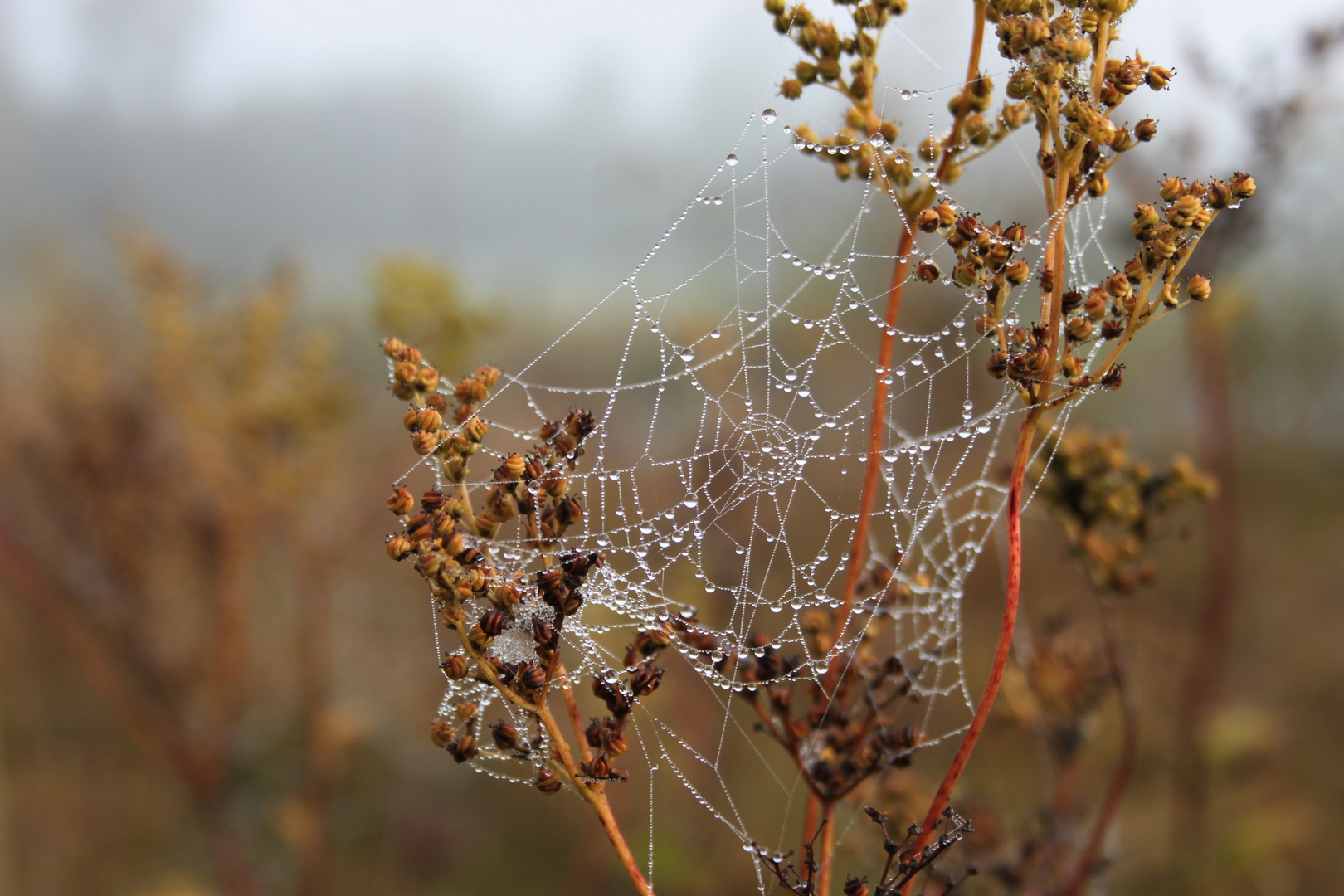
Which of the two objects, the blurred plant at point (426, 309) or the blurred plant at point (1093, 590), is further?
the blurred plant at point (426, 309)

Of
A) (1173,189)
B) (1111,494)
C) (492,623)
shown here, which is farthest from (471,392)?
(1111,494)

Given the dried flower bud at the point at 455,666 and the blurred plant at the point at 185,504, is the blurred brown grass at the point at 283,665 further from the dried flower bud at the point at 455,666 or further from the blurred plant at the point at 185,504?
the dried flower bud at the point at 455,666

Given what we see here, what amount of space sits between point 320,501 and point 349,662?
1.97 metres

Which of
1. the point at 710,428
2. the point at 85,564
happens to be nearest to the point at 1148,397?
the point at 710,428

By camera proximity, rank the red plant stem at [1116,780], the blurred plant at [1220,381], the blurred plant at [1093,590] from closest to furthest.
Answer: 1. the red plant stem at [1116,780]
2. the blurred plant at [1093,590]
3. the blurred plant at [1220,381]

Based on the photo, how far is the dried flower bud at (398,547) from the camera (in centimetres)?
117

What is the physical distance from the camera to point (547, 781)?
1.20m

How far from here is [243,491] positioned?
151 inches

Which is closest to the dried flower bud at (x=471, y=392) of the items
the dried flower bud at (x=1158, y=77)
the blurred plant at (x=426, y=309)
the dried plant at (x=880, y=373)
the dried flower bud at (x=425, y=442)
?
the dried plant at (x=880, y=373)

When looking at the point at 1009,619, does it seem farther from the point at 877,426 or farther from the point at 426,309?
the point at 426,309

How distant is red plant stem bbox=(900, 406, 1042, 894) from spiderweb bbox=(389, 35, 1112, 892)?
0.26 m

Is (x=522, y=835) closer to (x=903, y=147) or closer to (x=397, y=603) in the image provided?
(x=397, y=603)

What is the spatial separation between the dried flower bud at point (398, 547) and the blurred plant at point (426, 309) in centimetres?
262

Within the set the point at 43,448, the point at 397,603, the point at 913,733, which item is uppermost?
the point at 397,603
